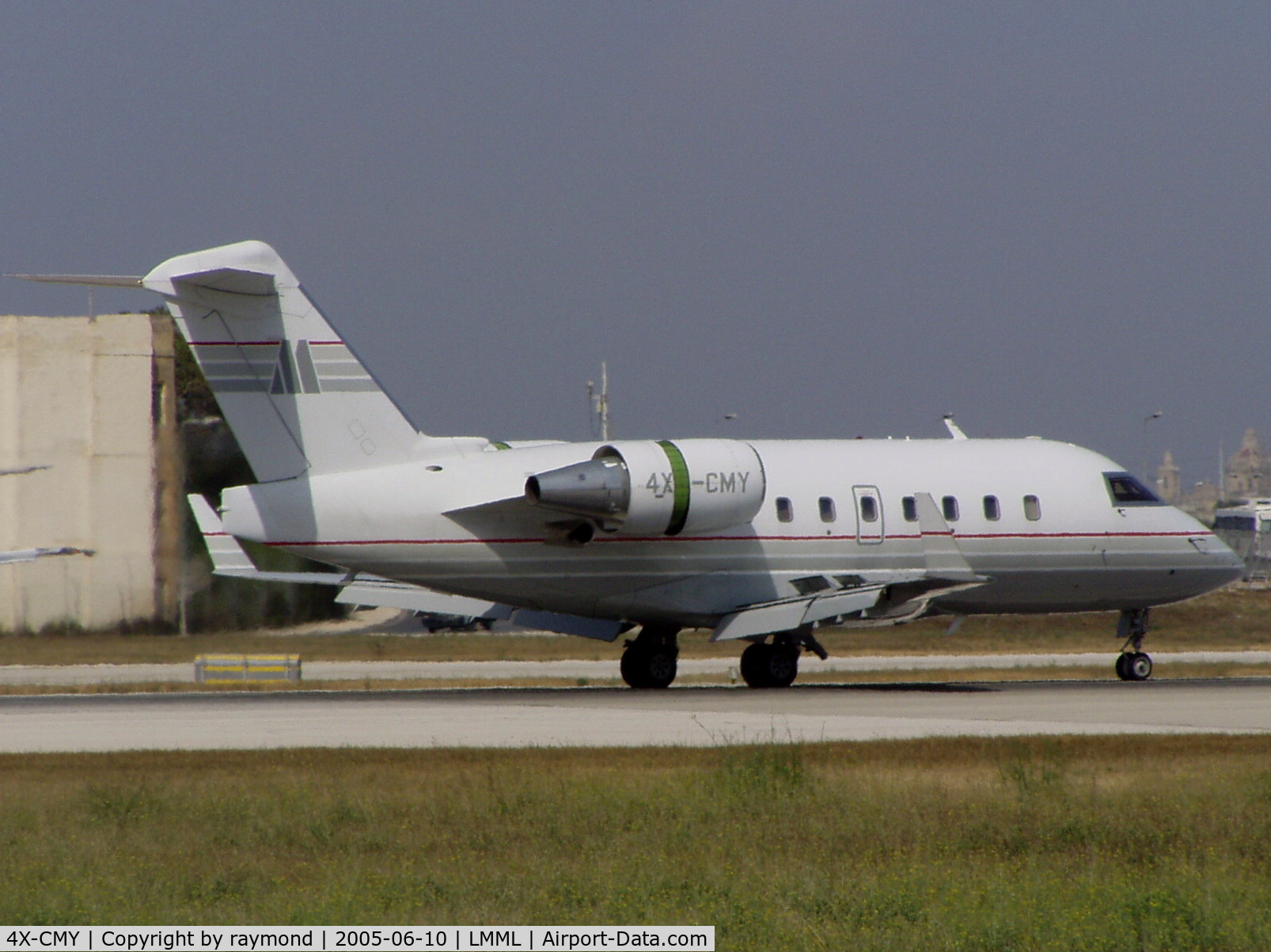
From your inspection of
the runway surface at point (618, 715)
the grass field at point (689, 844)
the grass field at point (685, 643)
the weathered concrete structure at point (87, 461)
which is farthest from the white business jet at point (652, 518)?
the weathered concrete structure at point (87, 461)

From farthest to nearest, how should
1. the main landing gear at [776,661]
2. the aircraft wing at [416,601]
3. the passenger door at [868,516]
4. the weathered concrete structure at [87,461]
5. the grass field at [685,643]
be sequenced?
1. the weathered concrete structure at [87,461]
2. the grass field at [685,643]
3. the main landing gear at [776,661]
4. the passenger door at [868,516]
5. the aircraft wing at [416,601]

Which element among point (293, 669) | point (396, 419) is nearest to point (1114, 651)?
point (293, 669)

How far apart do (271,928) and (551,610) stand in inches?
749

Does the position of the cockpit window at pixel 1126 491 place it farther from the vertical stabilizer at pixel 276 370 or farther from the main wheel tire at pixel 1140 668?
the vertical stabilizer at pixel 276 370

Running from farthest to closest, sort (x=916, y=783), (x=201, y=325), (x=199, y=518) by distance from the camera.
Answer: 1. (x=199, y=518)
2. (x=201, y=325)
3. (x=916, y=783)

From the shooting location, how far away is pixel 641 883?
1036cm

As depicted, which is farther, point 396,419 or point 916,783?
point 396,419

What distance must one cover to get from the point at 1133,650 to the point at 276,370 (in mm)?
17328

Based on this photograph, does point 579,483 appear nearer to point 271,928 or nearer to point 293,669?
point 293,669

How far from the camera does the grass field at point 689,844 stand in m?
9.47

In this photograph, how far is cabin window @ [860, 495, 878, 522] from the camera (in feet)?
95.1

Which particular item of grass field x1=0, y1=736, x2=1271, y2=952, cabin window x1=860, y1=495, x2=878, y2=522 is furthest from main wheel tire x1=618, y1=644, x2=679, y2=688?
grass field x1=0, y1=736, x2=1271, y2=952

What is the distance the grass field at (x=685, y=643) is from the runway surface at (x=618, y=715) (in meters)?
11.9
